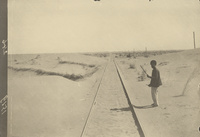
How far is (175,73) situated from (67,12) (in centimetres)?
306

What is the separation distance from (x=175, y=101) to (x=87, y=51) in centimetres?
242

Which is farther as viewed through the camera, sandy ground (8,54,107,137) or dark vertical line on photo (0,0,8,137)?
dark vertical line on photo (0,0,8,137)

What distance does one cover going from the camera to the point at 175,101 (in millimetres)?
4777

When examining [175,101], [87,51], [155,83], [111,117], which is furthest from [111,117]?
[87,51]

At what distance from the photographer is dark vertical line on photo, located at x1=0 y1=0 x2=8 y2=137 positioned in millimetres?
4863

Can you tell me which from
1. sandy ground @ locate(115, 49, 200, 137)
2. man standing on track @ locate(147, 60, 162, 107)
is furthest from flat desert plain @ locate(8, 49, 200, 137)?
man standing on track @ locate(147, 60, 162, 107)

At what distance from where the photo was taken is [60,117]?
4723mm

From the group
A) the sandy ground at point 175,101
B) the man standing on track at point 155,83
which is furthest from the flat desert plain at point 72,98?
the man standing on track at point 155,83

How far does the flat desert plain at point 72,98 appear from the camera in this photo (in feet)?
14.7

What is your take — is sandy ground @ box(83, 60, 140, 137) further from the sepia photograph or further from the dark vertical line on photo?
the dark vertical line on photo

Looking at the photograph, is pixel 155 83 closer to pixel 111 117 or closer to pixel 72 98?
pixel 111 117

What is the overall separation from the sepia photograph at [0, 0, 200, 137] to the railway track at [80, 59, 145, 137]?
0.09 ft

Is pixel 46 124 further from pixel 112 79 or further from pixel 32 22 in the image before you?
pixel 112 79

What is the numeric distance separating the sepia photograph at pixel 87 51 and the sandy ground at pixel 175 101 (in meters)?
0.02
